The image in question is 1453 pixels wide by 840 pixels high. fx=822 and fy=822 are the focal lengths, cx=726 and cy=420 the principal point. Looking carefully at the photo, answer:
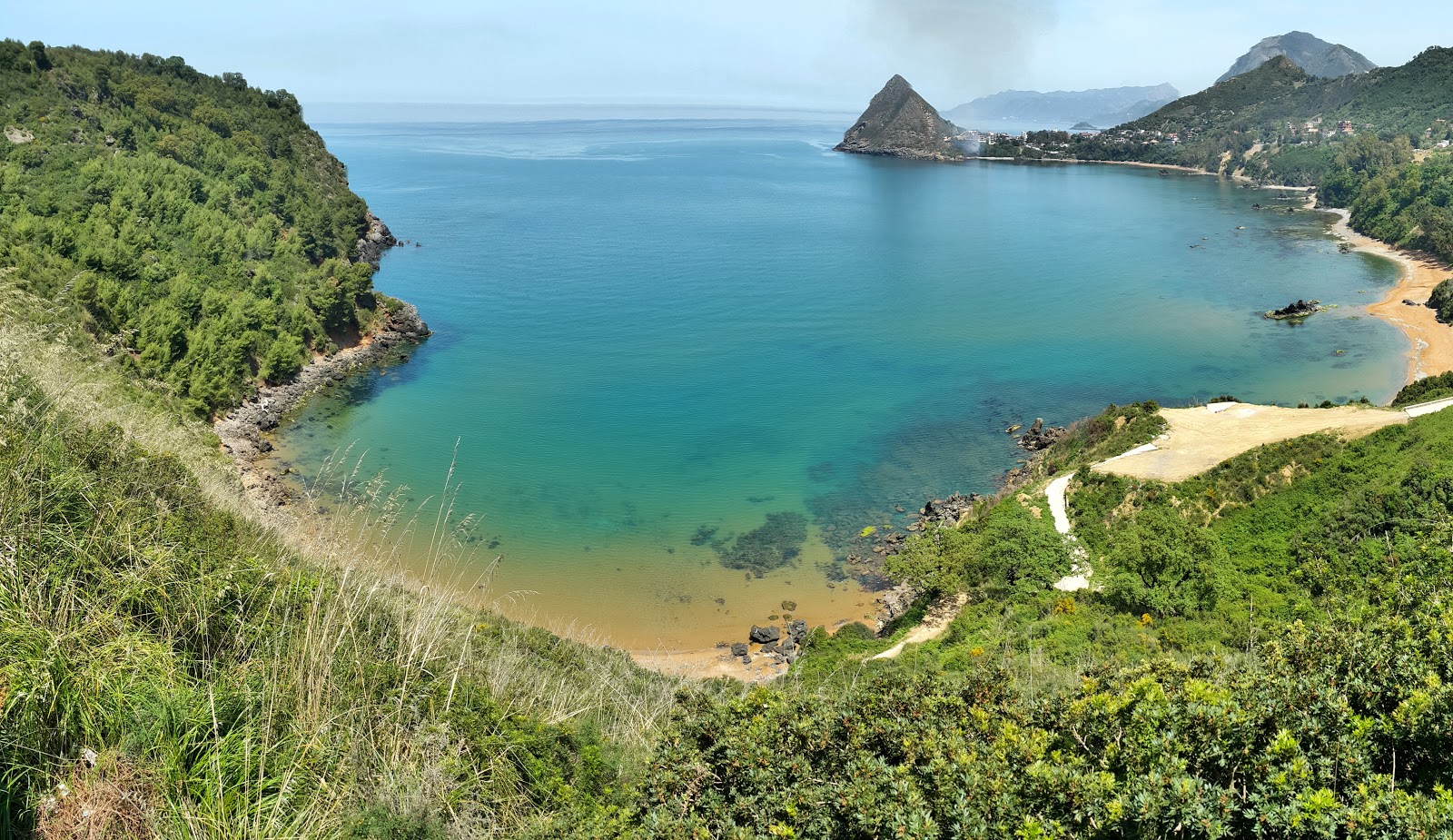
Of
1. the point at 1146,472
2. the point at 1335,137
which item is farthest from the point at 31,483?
the point at 1335,137

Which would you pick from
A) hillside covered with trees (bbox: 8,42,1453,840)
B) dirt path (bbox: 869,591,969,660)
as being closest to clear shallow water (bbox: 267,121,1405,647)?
dirt path (bbox: 869,591,969,660)

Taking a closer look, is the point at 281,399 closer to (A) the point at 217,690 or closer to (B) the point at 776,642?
(B) the point at 776,642

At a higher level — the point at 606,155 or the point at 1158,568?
the point at 606,155

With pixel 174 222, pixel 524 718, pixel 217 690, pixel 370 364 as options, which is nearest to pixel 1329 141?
pixel 370 364

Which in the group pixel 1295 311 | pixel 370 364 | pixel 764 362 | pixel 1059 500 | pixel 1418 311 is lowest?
pixel 370 364

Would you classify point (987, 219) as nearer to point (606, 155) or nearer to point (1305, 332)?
point (1305, 332)
